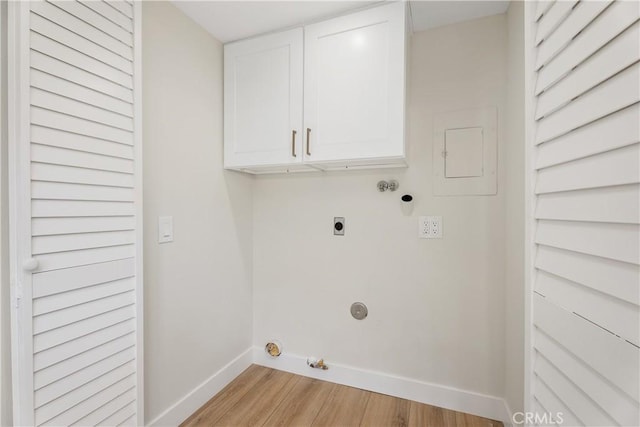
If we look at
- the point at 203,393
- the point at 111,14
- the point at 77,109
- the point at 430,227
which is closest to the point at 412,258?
the point at 430,227

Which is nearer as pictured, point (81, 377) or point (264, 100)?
point (81, 377)

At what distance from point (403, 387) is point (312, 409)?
0.57 m

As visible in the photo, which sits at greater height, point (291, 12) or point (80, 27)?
point (291, 12)

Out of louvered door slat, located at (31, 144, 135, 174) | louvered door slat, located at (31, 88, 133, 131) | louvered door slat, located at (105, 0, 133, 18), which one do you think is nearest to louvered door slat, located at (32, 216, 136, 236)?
louvered door slat, located at (31, 144, 135, 174)

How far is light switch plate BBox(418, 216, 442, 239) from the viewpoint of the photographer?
1703mm

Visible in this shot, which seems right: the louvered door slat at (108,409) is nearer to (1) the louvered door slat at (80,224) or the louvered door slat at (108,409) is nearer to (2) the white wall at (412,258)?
(1) the louvered door slat at (80,224)

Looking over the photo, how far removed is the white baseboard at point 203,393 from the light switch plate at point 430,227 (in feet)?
4.93

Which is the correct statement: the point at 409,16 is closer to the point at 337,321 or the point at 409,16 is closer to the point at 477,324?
the point at 477,324

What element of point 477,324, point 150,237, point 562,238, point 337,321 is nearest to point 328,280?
point 337,321

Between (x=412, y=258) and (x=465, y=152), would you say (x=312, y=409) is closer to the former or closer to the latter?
(x=412, y=258)

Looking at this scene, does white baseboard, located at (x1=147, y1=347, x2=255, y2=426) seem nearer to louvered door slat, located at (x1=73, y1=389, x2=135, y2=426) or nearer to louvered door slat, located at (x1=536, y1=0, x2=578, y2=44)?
louvered door slat, located at (x1=73, y1=389, x2=135, y2=426)

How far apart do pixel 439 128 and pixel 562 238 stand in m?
1.19

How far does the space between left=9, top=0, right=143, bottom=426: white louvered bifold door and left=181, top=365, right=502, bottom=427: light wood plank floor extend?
1.80ft

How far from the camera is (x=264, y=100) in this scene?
172cm
